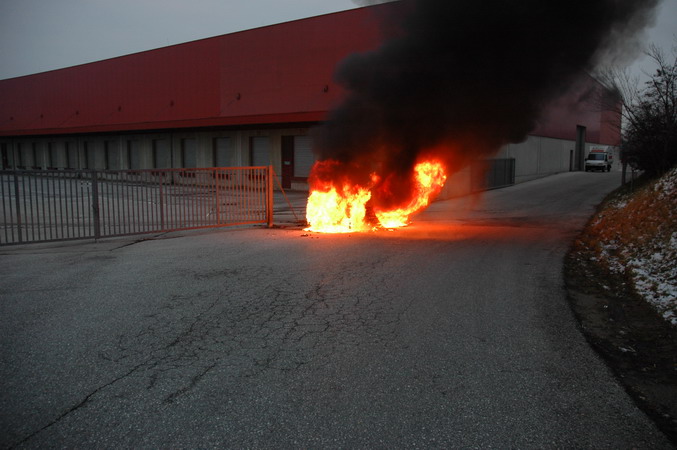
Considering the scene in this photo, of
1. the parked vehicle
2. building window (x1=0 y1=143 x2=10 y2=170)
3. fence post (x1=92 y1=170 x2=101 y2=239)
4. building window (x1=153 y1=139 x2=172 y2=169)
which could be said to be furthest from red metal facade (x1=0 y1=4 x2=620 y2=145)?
fence post (x1=92 y1=170 x2=101 y2=239)

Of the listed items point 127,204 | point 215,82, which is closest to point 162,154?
point 215,82

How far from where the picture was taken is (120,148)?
32.3 metres

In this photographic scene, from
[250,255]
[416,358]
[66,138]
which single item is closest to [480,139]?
[250,255]

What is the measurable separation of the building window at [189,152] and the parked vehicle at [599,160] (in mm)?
32387

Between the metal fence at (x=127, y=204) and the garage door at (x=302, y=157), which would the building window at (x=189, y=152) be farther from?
the metal fence at (x=127, y=204)

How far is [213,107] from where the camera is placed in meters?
25.7

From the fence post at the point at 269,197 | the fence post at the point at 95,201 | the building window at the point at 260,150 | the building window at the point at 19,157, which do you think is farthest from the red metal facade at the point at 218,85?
the fence post at the point at 95,201

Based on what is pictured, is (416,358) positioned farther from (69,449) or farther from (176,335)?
(69,449)

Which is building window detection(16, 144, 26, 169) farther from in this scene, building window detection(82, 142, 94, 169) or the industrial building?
building window detection(82, 142, 94, 169)

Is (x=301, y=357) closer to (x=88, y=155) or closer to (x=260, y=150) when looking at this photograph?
(x=260, y=150)

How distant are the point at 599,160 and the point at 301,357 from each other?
43768mm

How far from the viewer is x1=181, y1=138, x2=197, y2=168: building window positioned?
92.8 feet

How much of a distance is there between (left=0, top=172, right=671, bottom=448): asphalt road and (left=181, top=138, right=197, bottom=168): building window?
69.7 feet

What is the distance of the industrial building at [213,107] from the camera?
2162 cm
